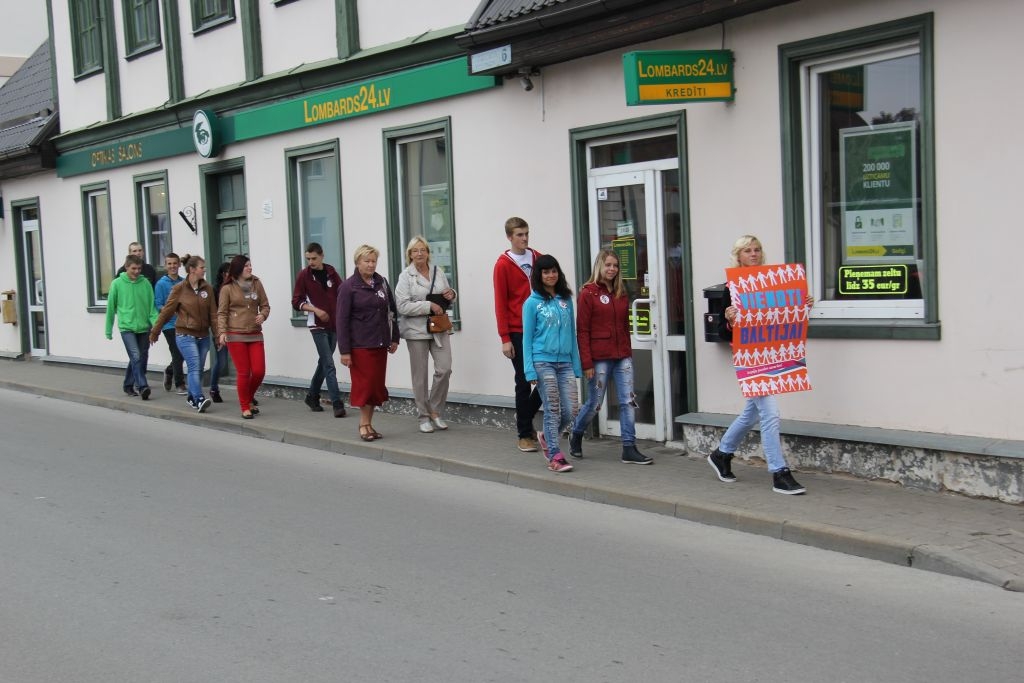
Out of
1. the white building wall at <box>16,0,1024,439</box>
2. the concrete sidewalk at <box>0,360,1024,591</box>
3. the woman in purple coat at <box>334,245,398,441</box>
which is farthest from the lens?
the woman in purple coat at <box>334,245,398,441</box>

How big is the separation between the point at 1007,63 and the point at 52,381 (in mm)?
14152

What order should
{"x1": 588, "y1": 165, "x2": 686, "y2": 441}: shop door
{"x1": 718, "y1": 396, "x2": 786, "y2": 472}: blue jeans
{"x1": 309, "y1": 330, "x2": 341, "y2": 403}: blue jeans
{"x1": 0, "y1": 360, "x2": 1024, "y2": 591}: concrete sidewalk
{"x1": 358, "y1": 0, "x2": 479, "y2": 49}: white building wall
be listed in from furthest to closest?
{"x1": 309, "y1": 330, "x2": 341, "y2": 403}: blue jeans
{"x1": 358, "y1": 0, "x2": 479, "y2": 49}: white building wall
{"x1": 588, "y1": 165, "x2": 686, "y2": 441}: shop door
{"x1": 718, "y1": 396, "x2": 786, "y2": 472}: blue jeans
{"x1": 0, "y1": 360, "x2": 1024, "y2": 591}: concrete sidewalk

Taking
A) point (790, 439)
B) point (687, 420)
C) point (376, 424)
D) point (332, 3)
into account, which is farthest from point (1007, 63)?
point (332, 3)

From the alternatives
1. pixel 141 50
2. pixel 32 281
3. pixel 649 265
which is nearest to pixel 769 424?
pixel 649 265

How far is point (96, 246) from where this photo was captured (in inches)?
746

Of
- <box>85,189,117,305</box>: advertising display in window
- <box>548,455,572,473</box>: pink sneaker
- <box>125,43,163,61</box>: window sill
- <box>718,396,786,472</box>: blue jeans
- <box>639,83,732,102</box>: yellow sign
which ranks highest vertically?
<box>125,43,163,61</box>: window sill

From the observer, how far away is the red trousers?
12580 mm

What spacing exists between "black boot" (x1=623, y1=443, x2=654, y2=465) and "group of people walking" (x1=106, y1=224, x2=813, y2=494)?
0.01 m

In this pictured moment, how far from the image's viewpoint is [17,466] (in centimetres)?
1009

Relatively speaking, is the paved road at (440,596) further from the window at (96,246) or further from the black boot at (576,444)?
the window at (96,246)

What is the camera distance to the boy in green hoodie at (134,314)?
48.2 feet

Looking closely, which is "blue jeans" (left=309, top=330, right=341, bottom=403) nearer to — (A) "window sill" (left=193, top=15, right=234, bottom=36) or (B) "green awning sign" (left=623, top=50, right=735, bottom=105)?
(A) "window sill" (left=193, top=15, right=234, bottom=36)

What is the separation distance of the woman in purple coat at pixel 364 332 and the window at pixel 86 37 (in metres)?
9.69

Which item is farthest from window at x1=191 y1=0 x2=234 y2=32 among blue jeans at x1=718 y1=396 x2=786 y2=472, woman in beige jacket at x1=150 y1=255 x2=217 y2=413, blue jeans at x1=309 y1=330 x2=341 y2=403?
blue jeans at x1=718 y1=396 x2=786 y2=472
